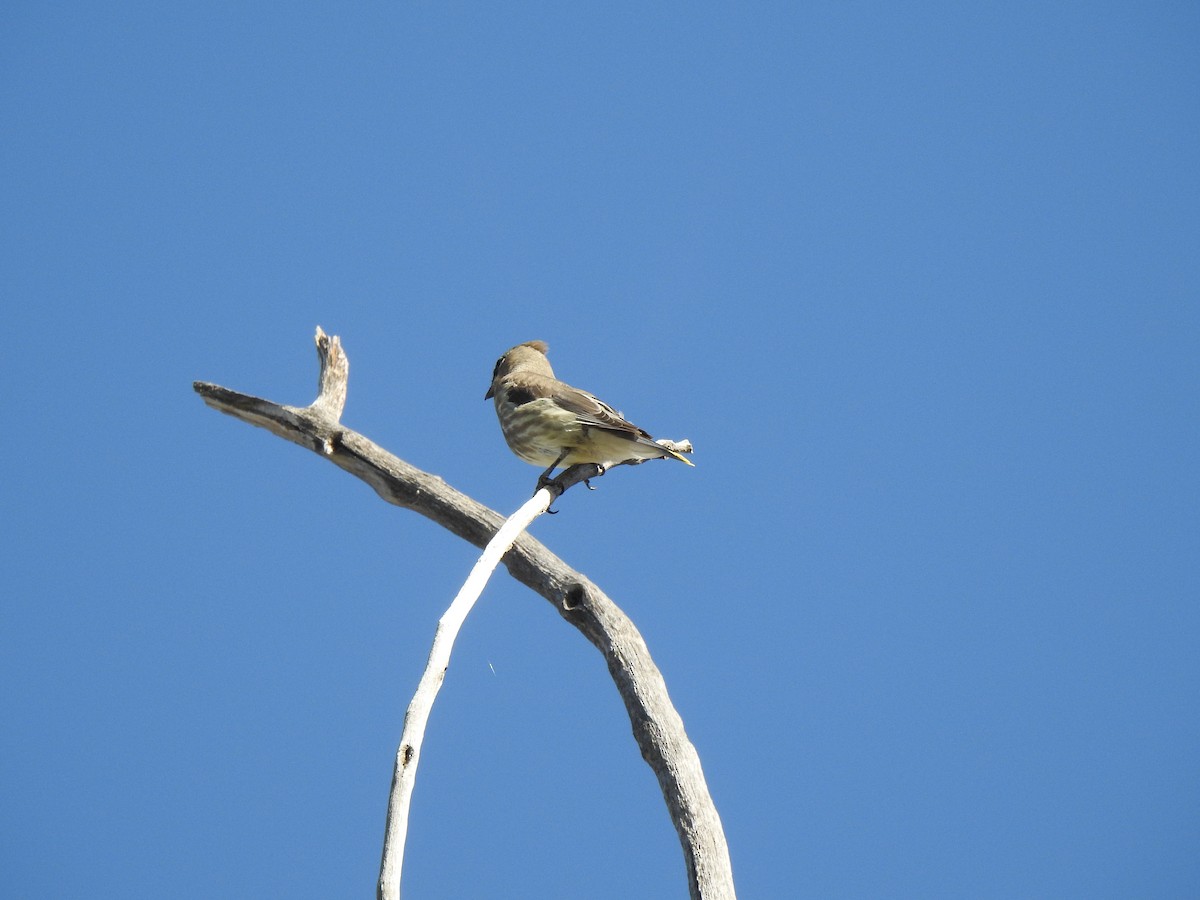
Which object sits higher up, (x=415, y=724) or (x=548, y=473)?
(x=548, y=473)

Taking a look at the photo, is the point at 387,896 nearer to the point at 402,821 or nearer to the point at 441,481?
the point at 402,821

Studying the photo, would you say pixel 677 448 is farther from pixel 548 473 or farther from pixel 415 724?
pixel 415 724

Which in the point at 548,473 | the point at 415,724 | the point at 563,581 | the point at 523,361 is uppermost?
the point at 523,361

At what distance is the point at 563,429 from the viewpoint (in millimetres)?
5949

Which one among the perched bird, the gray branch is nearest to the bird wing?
the perched bird

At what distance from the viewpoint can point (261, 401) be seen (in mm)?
6324

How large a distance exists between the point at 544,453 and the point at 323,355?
4.82ft

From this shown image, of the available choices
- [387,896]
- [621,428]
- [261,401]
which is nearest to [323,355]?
[261,401]

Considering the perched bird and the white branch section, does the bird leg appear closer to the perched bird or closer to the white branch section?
the perched bird

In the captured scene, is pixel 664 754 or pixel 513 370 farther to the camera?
pixel 513 370

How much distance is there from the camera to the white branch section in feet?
12.0

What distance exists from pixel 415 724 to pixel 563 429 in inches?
93.7

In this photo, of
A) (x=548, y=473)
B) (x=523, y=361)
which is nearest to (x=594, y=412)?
(x=548, y=473)

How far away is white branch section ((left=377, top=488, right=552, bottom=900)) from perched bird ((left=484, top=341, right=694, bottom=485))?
1.43 metres
